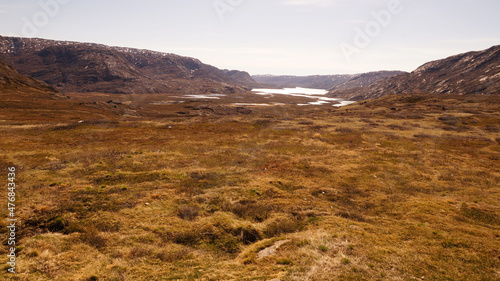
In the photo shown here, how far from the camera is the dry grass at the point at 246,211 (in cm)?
1320

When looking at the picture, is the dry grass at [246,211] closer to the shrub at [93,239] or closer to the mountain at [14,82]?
the shrub at [93,239]

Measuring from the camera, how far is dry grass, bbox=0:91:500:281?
13.2m

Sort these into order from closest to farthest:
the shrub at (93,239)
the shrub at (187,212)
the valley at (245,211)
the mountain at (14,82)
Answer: the valley at (245,211), the shrub at (93,239), the shrub at (187,212), the mountain at (14,82)

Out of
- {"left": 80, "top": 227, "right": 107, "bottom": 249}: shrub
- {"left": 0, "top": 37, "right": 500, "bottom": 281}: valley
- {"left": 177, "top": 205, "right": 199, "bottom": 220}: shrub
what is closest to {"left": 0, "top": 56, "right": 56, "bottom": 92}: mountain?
{"left": 0, "top": 37, "right": 500, "bottom": 281}: valley

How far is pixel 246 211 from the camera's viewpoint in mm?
20797

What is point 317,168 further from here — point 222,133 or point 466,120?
point 466,120

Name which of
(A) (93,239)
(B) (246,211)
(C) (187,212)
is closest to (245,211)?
(B) (246,211)

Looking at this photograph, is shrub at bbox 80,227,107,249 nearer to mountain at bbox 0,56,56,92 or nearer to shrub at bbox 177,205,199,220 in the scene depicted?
shrub at bbox 177,205,199,220

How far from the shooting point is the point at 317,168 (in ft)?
113

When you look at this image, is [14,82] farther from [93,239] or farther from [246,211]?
[246,211]

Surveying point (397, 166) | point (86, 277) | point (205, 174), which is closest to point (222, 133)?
point (205, 174)

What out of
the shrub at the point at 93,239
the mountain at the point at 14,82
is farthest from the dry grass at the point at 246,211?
the mountain at the point at 14,82

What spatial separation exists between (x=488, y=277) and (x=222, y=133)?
52.1 m

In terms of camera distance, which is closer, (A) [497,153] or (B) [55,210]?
(B) [55,210]
